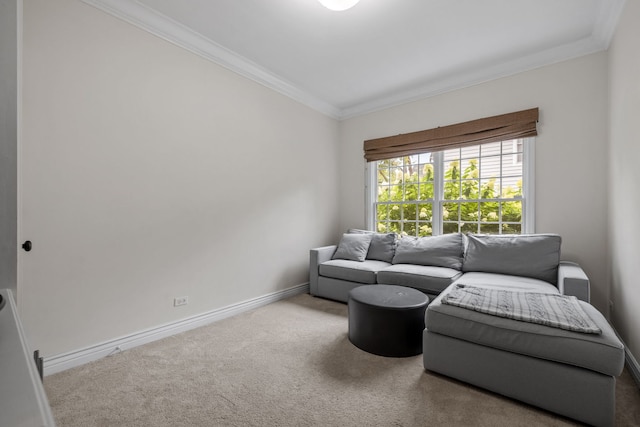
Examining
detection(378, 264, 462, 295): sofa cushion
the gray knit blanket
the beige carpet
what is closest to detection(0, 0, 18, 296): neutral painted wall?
the beige carpet

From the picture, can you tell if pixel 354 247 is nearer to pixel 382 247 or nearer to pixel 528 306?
pixel 382 247

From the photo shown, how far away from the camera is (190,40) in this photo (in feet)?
9.00

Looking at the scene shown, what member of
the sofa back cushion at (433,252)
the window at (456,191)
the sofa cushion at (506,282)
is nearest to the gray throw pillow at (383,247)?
the sofa back cushion at (433,252)

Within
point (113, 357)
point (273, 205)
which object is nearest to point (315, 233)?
point (273, 205)

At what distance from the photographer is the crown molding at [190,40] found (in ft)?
7.59

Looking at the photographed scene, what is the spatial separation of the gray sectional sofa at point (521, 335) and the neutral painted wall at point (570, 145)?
1.17 feet

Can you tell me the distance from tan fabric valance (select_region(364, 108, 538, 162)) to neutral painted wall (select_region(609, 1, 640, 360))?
0.70 metres

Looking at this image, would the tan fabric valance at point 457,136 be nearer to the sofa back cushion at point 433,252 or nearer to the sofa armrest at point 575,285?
the sofa back cushion at point 433,252

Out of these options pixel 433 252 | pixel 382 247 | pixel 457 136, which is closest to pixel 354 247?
pixel 382 247

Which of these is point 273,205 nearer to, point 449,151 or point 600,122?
point 449,151

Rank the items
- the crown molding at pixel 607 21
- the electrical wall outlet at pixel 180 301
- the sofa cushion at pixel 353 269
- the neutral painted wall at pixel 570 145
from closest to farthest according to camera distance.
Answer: the crown molding at pixel 607 21 < the electrical wall outlet at pixel 180 301 < the neutral painted wall at pixel 570 145 < the sofa cushion at pixel 353 269

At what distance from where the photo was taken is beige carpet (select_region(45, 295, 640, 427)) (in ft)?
5.19

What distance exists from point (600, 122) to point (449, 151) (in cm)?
143

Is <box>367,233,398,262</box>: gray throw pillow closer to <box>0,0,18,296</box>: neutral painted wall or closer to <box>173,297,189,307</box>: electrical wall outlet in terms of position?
<box>173,297,189,307</box>: electrical wall outlet
